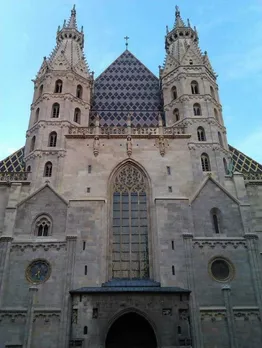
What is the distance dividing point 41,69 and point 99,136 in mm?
9054

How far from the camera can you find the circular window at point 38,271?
1994 cm

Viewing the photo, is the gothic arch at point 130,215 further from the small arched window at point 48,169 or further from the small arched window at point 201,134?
the small arched window at point 201,134

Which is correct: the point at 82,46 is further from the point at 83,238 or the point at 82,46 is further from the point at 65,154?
the point at 83,238

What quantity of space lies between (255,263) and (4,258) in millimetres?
13922

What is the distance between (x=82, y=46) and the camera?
1324 inches

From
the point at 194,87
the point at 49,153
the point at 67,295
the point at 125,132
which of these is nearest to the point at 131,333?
the point at 67,295

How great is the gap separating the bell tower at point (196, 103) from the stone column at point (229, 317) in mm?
7168

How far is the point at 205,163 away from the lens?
80.4 ft

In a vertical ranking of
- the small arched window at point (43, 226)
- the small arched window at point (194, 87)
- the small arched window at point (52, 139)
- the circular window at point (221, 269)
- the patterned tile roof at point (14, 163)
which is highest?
the small arched window at point (194, 87)

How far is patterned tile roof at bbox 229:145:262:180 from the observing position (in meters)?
24.3

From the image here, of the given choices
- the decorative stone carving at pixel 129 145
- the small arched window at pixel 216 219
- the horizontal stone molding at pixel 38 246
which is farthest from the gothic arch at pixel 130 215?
the small arched window at pixel 216 219

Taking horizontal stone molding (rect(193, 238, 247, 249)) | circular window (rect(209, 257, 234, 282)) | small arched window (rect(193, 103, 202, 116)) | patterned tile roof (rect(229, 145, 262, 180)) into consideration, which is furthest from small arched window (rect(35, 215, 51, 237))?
small arched window (rect(193, 103, 202, 116))

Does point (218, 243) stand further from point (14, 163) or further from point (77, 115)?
point (14, 163)

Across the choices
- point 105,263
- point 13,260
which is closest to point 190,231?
point 105,263
